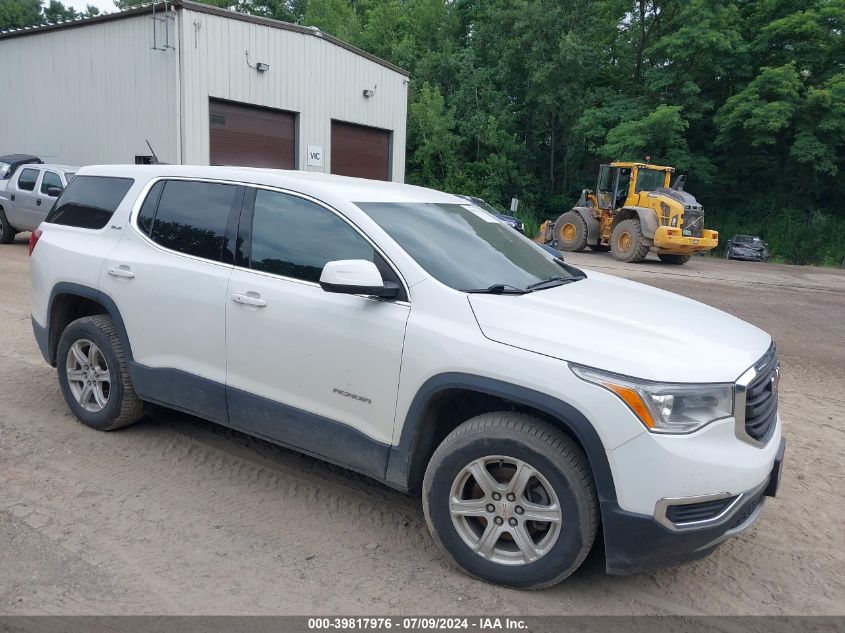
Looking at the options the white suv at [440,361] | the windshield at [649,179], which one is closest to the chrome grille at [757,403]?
the white suv at [440,361]

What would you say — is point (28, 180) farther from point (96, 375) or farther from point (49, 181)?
point (96, 375)

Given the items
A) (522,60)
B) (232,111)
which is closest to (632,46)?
(522,60)

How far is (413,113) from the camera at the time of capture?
117 feet

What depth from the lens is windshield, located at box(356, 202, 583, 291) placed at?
3.66 meters

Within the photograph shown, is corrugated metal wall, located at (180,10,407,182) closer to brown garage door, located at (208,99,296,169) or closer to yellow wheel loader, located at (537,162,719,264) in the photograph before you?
brown garage door, located at (208,99,296,169)

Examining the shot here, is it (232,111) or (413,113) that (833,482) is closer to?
(232,111)

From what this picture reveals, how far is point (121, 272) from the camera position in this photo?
4555mm

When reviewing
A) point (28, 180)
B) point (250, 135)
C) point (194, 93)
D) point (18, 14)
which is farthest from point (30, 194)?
point (18, 14)

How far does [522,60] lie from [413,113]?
253 inches

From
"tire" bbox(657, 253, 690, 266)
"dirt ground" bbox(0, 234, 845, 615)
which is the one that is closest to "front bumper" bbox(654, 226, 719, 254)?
"tire" bbox(657, 253, 690, 266)

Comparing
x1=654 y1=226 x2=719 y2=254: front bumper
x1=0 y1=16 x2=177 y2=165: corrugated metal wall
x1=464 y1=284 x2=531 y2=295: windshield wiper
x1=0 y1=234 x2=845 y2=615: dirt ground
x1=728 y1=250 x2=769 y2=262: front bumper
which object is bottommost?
x1=728 y1=250 x2=769 y2=262: front bumper

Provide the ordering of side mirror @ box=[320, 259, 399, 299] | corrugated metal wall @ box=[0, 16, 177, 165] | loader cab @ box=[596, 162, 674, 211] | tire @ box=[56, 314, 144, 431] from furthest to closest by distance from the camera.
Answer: loader cab @ box=[596, 162, 674, 211] < corrugated metal wall @ box=[0, 16, 177, 165] < tire @ box=[56, 314, 144, 431] < side mirror @ box=[320, 259, 399, 299]

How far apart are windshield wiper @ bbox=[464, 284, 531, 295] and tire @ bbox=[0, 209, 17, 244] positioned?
15062mm

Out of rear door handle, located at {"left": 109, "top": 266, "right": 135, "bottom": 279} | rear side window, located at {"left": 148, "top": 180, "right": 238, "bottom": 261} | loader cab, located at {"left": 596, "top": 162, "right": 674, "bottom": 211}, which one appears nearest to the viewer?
rear side window, located at {"left": 148, "top": 180, "right": 238, "bottom": 261}
